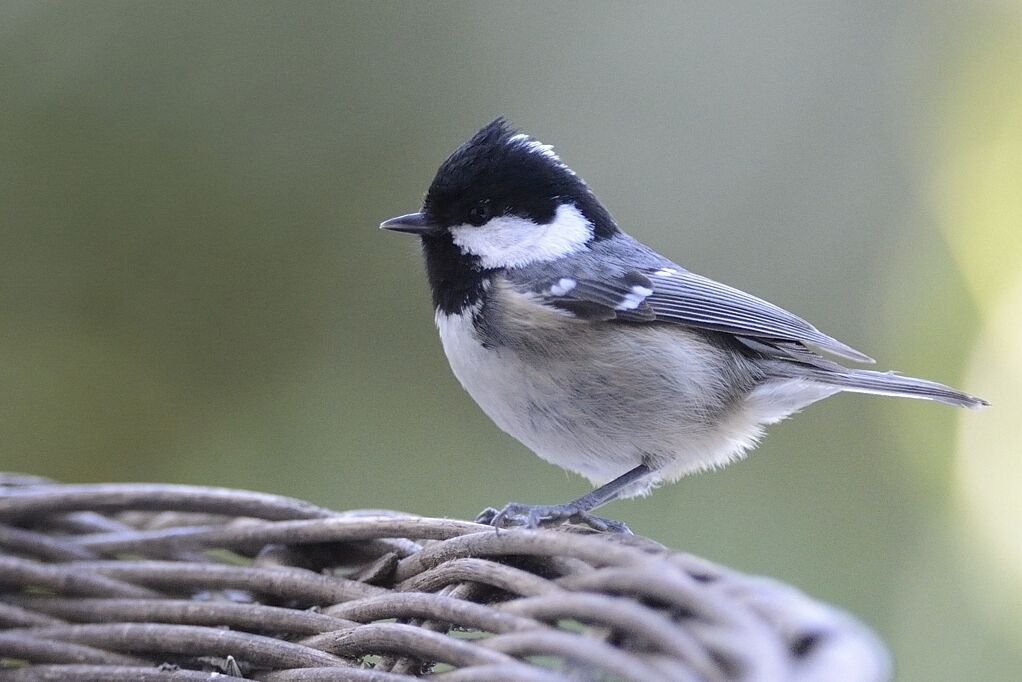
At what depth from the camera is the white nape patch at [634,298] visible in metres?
1.21

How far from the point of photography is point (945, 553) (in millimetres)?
1751

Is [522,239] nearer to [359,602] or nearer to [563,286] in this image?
[563,286]

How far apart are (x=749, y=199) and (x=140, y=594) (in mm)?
1802

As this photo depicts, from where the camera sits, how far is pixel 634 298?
123cm

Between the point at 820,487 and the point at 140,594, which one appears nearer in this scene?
the point at 140,594

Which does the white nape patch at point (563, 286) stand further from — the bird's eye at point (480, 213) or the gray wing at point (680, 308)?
the bird's eye at point (480, 213)

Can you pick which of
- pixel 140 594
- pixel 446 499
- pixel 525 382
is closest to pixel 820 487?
pixel 446 499

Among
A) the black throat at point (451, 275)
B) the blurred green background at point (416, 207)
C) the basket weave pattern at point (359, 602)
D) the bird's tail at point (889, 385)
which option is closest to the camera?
the basket weave pattern at point (359, 602)

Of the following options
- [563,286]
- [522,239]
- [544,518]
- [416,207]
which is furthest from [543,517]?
[416,207]

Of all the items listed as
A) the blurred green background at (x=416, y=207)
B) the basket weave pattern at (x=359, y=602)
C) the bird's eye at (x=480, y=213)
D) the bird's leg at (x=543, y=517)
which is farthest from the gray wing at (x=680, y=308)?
the blurred green background at (x=416, y=207)

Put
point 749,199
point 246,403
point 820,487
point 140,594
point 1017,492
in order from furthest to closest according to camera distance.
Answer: point 749,199 → point 246,403 → point 820,487 → point 1017,492 → point 140,594

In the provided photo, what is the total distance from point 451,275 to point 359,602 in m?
0.58

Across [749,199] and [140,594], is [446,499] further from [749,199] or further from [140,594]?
[140,594]

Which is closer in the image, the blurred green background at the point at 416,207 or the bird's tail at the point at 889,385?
A: the bird's tail at the point at 889,385
